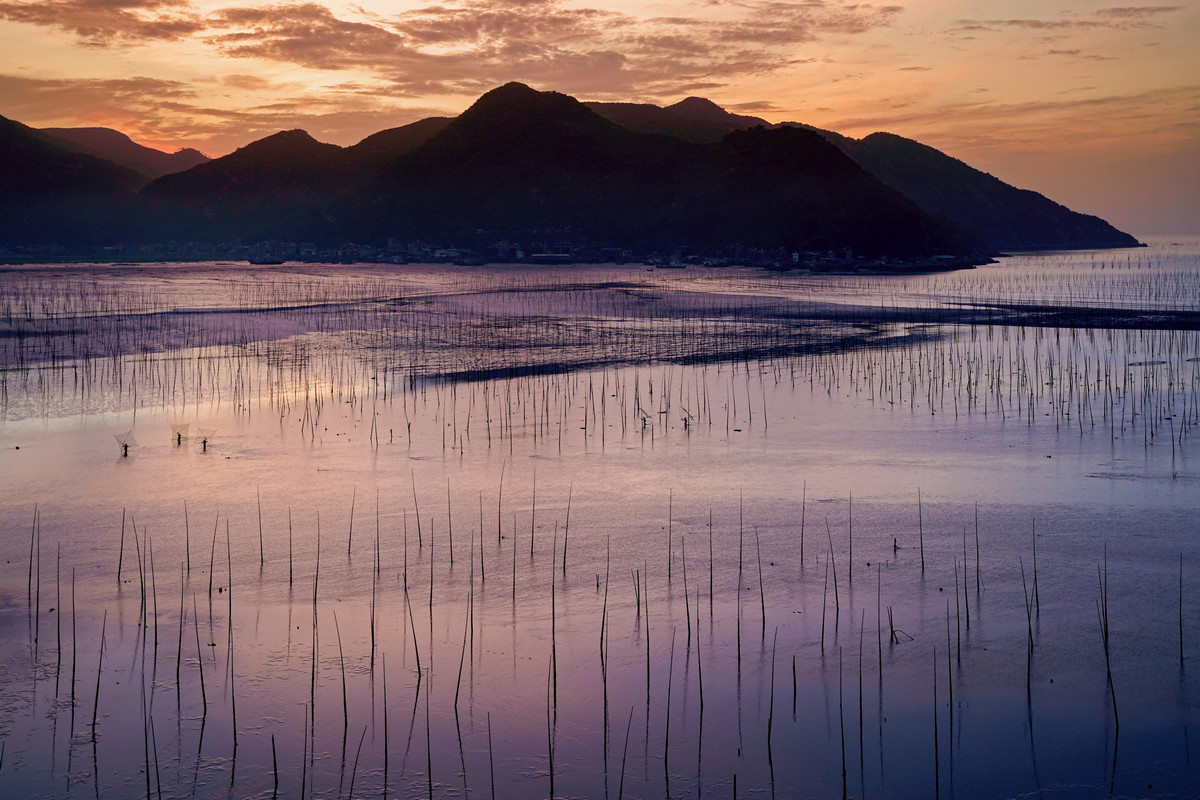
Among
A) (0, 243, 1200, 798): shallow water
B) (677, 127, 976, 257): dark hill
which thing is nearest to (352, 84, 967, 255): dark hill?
(677, 127, 976, 257): dark hill

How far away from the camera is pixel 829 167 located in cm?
17212

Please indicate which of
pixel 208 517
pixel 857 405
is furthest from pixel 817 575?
pixel 857 405

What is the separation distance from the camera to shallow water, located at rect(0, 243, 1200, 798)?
5.62 m

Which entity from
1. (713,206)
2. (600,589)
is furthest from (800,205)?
(600,589)

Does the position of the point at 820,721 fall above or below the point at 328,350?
below

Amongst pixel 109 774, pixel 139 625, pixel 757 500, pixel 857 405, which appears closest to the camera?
pixel 109 774

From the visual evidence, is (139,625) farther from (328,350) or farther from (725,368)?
(328,350)

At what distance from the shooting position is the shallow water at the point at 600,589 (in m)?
5.62

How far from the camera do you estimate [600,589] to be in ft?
27.1

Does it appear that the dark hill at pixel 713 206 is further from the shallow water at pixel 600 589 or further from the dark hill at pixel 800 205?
the shallow water at pixel 600 589

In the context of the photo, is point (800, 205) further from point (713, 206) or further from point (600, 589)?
point (600, 589)

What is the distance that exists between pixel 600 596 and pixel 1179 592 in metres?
5.00

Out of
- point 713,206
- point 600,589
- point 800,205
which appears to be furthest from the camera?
point 713,206

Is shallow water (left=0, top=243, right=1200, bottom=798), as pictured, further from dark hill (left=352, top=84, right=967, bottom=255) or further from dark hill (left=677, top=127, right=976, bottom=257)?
dark hill (left=352, top=84, right=967, bottom=255)
